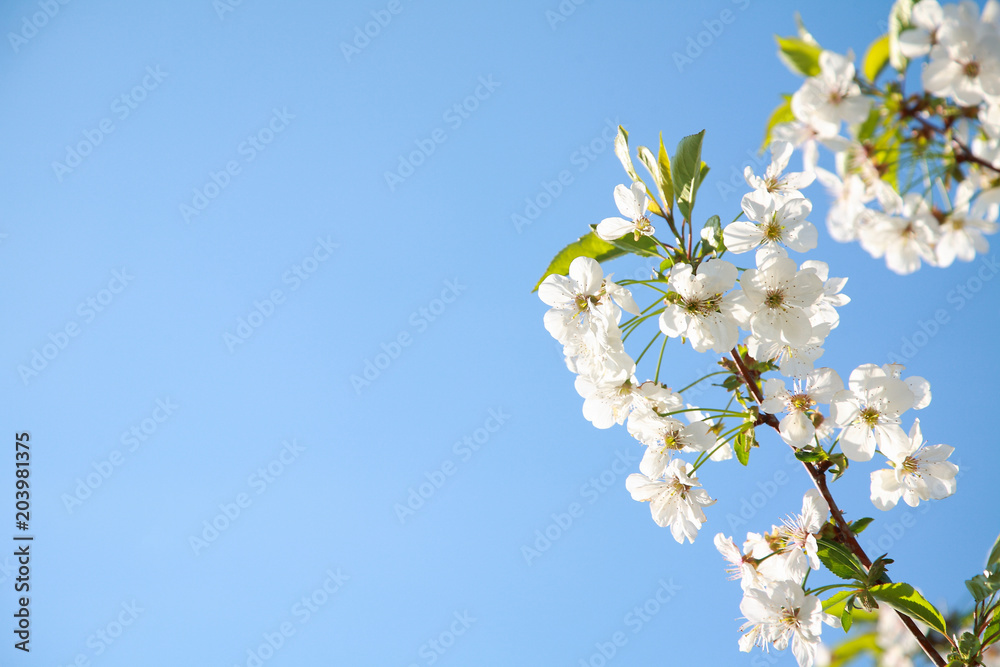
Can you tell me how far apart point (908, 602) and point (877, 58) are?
1.09 m

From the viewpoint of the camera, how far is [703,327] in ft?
4.09

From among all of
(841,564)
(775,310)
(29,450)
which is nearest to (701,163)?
(775,310)

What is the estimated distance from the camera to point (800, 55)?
0.91m

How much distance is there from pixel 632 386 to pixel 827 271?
535 millimetres

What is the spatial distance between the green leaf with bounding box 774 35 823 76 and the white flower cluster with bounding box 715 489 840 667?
33.9 inches

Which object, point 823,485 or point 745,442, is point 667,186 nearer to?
point 745,442

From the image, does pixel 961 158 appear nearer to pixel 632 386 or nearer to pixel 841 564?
pixel 632 386

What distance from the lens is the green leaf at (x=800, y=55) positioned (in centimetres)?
90

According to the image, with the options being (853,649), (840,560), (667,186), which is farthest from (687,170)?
(853,649)

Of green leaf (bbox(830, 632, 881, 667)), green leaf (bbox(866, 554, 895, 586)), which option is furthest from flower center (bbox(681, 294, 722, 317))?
green leaf (bbox(830, 632, 881, 667))

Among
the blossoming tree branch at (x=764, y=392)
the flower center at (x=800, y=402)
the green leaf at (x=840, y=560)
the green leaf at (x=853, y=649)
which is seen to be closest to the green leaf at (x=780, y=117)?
the blossoming tree branch at (x=764, y=392)

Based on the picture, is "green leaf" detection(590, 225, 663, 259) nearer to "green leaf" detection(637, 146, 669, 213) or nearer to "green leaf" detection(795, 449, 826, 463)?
"green leaf" detection(637, 146, 669, 213)

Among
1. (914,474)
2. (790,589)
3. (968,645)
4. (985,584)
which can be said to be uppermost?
(914,474)

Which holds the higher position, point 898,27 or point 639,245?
point 898,27
